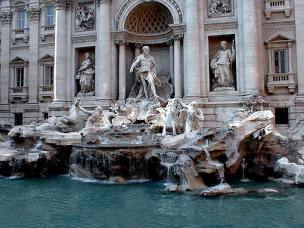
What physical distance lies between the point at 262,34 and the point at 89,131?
1092cm

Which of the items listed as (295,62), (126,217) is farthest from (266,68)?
(126,217)

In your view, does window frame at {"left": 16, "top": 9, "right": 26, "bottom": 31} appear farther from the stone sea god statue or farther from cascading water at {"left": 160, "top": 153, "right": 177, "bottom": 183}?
cascading water at {"left": 160, "top": 153, "right": 177, "bottom": 183}

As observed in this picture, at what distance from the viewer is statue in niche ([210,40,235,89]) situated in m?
20.0

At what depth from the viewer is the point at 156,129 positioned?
58.2 feet

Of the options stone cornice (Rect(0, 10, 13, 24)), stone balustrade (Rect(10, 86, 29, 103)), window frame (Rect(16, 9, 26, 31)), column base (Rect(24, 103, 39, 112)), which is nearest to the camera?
column base (Rect(24, 103, 39, 112))

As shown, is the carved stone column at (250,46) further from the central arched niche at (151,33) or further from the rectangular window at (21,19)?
the rectangular window at (21,19)

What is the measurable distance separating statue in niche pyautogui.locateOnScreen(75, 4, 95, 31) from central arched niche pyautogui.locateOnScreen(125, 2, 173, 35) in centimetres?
236

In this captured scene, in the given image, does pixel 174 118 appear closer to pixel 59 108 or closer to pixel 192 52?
pixel 192 52

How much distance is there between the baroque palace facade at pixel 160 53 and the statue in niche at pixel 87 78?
62 mm

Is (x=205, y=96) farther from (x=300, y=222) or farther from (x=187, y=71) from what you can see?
(x=300, y=222)

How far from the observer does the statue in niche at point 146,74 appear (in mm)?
20645

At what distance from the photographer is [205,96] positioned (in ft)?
65.9

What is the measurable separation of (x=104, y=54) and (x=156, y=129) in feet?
21.9

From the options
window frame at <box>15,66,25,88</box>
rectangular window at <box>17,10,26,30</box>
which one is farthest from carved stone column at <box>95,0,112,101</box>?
rectangular window at <box>17,10,26,30</box>
